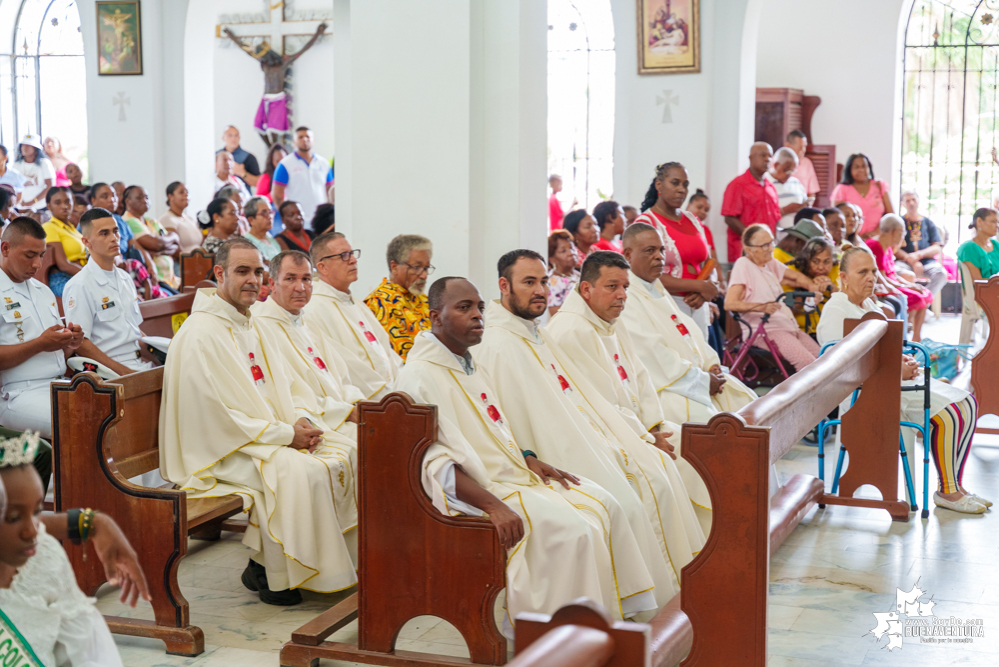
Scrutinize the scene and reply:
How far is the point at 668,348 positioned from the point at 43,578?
367 cm

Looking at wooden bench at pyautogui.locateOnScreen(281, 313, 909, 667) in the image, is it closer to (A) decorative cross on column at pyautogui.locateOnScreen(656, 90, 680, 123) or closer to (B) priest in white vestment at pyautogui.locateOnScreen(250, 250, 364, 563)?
(B) priest in white vestment at pyautogui.locateOnScreen(250, 250, 364, 563)

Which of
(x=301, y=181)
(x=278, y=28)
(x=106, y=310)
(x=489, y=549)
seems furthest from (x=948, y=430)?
(x=278, y=28)

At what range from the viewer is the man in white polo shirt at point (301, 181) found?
10492 mm

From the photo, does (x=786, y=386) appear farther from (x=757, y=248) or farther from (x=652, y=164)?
(x=652, y=164)

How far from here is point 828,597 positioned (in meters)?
4.28

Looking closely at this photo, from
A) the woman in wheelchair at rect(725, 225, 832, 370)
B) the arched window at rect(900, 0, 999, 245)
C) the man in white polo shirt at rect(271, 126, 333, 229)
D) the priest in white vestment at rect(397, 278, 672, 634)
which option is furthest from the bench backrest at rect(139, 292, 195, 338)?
the arched window at rect(900, 0, 999, 245)

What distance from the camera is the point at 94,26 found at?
1105 centimetres

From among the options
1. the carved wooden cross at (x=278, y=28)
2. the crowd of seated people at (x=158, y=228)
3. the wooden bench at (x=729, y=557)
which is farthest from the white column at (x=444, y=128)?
the carved wooden cross at (x=278, y=28)

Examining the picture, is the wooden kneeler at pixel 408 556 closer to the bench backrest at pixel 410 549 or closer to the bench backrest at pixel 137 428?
the bench backrest at pixel 410 549

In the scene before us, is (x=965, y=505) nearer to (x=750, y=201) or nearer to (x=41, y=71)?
(x=750, y=201)

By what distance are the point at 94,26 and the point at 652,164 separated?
5777 mm

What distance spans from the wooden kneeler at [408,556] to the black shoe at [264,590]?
625mm

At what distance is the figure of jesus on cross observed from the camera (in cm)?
1555

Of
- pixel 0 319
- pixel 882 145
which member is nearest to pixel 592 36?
pixel 882 145
